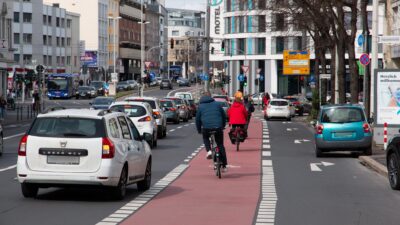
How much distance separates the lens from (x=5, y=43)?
74125mm

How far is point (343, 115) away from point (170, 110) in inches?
1031

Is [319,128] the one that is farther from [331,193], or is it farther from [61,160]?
[61,160]

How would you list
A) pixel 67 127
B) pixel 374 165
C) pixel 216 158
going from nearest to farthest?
pixel 67 127, pixel 216 158, pixel 374 165

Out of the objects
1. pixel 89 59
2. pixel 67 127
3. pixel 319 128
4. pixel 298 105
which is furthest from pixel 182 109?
pixel 89 59

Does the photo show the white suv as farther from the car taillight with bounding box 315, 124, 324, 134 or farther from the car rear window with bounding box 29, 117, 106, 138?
the car taillight with bounding box 315, 124, 324, 134

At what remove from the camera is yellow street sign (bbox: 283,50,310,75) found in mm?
82500

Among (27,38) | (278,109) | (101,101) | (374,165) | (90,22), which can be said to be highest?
(90,22)

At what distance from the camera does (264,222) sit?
41.3 feet

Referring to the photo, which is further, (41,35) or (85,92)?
(41,35)

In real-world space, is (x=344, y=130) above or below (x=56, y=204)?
above

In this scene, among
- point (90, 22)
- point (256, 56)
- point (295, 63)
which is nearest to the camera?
point (295, 63)

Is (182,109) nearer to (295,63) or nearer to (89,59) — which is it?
(295,63)

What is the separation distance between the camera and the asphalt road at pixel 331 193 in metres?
13.3

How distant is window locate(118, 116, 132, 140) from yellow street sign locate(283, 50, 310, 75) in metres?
66.7
